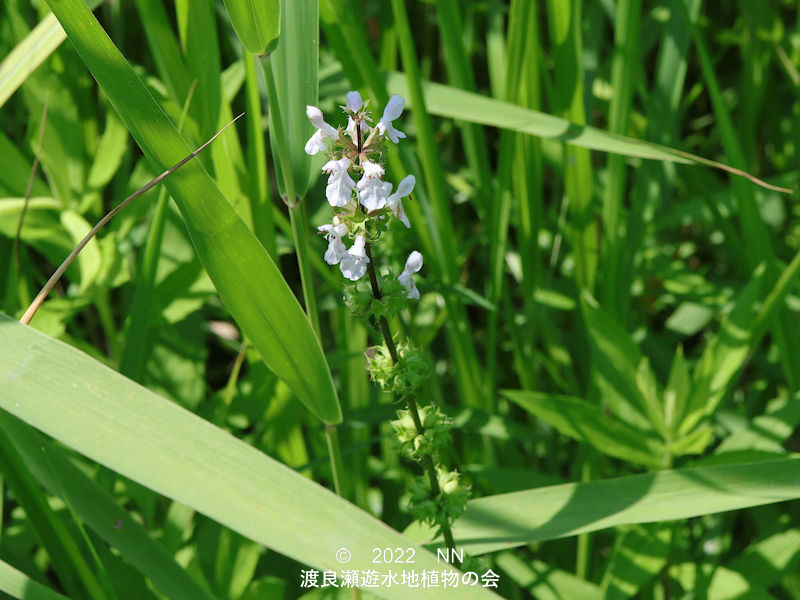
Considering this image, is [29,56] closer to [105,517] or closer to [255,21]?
[255,21]

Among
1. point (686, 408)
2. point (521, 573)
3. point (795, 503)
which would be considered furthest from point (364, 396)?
point (795, 503)

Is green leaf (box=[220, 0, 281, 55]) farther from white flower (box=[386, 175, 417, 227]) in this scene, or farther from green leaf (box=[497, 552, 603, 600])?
green leaf (box=[497, 552, 603, 600])

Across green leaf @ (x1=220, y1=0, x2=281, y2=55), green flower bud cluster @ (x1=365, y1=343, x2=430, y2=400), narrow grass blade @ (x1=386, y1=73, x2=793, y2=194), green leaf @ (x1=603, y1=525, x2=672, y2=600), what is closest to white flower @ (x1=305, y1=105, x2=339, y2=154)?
green leaf @ (x1=220, y1=0, x2=281, y2=55)

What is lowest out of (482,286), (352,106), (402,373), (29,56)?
(402,373)

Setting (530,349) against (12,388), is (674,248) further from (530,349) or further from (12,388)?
(12,388)

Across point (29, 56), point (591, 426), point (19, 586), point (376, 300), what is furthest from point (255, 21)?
point (591, 426)
